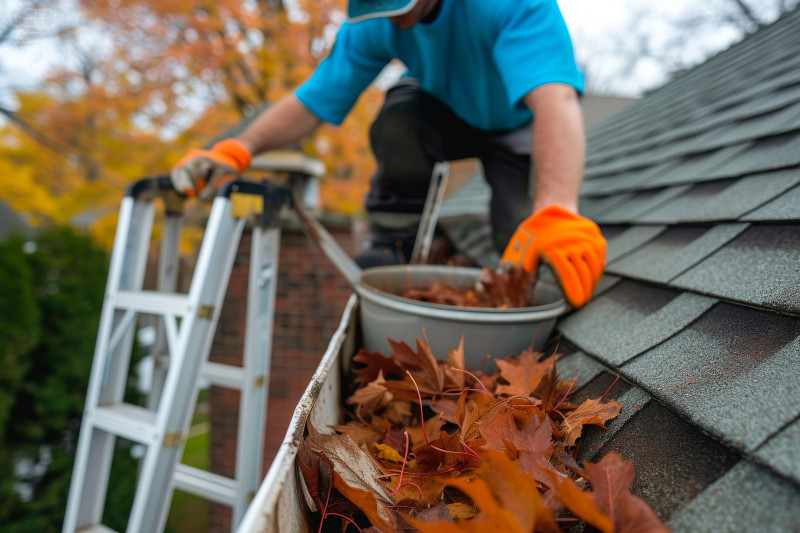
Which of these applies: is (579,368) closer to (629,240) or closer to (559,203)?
(559,203)

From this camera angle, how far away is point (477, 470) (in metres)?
0.45

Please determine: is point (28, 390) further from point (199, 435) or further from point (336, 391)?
point (199, 435)

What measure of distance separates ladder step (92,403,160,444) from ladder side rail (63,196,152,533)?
0.18 feet

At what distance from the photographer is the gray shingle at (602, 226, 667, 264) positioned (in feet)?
4.11

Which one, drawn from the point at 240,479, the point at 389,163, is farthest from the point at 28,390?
the point at 389,163

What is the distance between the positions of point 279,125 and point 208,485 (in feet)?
5.44

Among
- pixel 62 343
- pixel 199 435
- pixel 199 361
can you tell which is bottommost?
pixel 199 435

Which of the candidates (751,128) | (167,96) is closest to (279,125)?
(751,128)

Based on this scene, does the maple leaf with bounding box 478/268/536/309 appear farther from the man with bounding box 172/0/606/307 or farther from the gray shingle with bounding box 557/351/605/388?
the gray shingle with bounding box 557/351/605/388

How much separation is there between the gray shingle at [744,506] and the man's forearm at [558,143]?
88 cm

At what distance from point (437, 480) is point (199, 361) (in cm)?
117

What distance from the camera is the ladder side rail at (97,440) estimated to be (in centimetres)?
158

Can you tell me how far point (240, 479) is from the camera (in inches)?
67.0

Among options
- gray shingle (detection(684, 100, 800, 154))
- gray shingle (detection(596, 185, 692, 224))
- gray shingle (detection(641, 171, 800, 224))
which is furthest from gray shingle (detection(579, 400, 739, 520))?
gray shingle (detection(684, 100, 800, 154))
